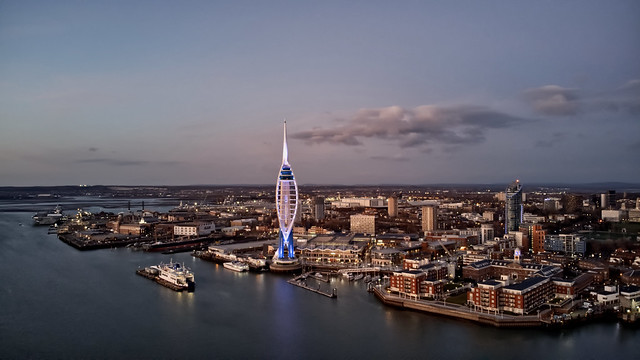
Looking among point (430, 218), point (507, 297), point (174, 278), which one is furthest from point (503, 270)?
point (430, 218)

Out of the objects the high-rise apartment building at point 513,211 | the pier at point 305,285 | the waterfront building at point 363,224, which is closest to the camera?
the pier at point 305,285

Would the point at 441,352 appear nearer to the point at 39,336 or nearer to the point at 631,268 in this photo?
the point at 39,336

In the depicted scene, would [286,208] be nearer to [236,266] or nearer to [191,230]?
[236,266]

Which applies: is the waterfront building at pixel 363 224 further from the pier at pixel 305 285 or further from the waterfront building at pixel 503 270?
the waterfront building at pixel 503 270

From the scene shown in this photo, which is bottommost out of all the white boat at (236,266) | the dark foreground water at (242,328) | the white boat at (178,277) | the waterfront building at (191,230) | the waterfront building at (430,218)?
the dark foreground water at (242,328)

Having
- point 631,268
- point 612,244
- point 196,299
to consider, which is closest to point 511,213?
point 612,244

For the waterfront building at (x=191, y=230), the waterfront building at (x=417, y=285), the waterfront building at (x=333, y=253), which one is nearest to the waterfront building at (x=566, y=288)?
the waterfront building at (x=417, y=285)

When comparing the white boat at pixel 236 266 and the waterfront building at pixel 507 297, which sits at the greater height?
the waterfront building at pixel 507 297
